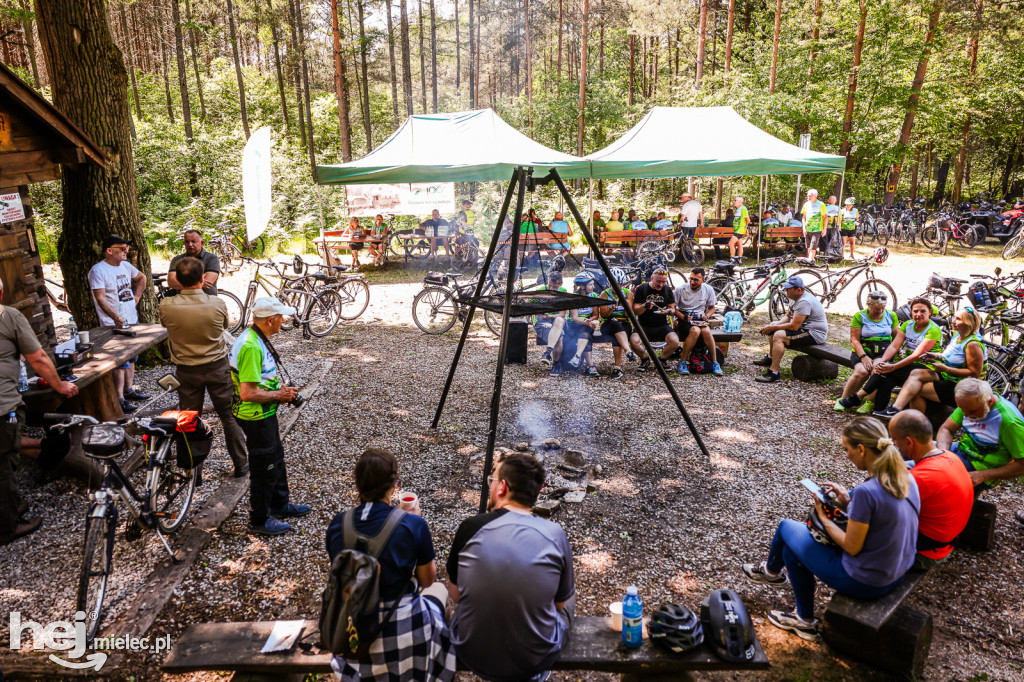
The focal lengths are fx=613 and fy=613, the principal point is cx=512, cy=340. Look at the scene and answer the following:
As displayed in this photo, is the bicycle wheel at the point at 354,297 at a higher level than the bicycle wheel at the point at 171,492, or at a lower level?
higher

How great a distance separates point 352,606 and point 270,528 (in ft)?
7.67

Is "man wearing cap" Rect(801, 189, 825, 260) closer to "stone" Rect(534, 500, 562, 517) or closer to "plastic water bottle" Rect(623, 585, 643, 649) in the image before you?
"stone" Rect(534, 500, 562, 517)

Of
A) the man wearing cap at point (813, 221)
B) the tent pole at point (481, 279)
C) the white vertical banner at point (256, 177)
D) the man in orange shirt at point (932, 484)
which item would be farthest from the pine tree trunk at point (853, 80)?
the man in orange shirt at point (932, 484)

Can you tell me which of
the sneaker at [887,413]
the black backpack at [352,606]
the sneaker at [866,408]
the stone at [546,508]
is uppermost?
the black backpack at [352,606]

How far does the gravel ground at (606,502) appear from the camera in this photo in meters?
3.49

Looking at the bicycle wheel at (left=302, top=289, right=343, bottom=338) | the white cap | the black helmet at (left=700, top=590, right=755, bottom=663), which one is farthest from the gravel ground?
the white cap

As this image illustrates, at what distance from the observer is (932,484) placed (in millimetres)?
3266

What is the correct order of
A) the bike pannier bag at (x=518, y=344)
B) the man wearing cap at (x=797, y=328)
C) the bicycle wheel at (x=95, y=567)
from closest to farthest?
1. the bicycle wheel at (x=95, y=567)
2. the man wearing cap at (x=797, y=328)
3. the bike pannier bag at (x=518, y=344)

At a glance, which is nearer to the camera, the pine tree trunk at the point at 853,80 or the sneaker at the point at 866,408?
the sneaker at the point at 866,408

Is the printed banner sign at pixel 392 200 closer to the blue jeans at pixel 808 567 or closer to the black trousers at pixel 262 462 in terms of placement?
the black trousers at pixel 262 462

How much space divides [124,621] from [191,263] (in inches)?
93.0

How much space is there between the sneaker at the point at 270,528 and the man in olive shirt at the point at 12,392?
1.58 m

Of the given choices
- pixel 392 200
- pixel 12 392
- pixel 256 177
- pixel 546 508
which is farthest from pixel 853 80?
pixel 12 392

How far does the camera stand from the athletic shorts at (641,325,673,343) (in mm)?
8094
